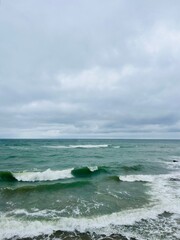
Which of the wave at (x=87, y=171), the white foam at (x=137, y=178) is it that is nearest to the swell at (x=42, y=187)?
the white foam at (x=137, y=178)

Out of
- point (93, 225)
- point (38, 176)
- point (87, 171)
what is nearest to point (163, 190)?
point (93, 225)

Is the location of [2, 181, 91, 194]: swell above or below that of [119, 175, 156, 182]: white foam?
above

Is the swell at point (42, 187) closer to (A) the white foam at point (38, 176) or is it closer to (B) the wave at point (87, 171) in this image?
(A) the white foam at point (38, 176)

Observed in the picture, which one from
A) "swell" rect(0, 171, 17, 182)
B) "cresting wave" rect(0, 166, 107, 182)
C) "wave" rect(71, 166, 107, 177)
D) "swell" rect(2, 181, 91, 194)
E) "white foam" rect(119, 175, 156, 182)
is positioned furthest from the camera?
"wave" rect(71, 166, 107, 177)

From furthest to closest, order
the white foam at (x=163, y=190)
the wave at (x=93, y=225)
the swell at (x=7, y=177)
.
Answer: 1. the swell at (x=7, y=177)
2. the white foam at (x=163, y=190)
3. the wave at (x=93, y=225)

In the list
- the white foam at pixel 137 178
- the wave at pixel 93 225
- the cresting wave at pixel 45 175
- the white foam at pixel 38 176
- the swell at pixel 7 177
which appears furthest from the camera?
the white foam at pixel 38 176

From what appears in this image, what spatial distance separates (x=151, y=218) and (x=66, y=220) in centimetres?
392

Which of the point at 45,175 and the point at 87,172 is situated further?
the point at 87,172

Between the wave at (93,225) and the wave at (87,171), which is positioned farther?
the wave at (87,171)

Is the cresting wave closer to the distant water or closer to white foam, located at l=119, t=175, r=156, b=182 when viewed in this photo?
the distant water

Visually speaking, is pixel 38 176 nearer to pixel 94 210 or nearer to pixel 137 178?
pixel 137 178

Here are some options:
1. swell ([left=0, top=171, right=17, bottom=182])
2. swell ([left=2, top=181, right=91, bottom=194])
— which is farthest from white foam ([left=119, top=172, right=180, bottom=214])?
swell ([left=0, top=171, right=17, bottom=182])

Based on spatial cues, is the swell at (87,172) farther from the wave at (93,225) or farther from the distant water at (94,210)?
the wave at (93,225)

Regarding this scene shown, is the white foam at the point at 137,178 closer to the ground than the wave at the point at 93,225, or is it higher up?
closer to the ground
